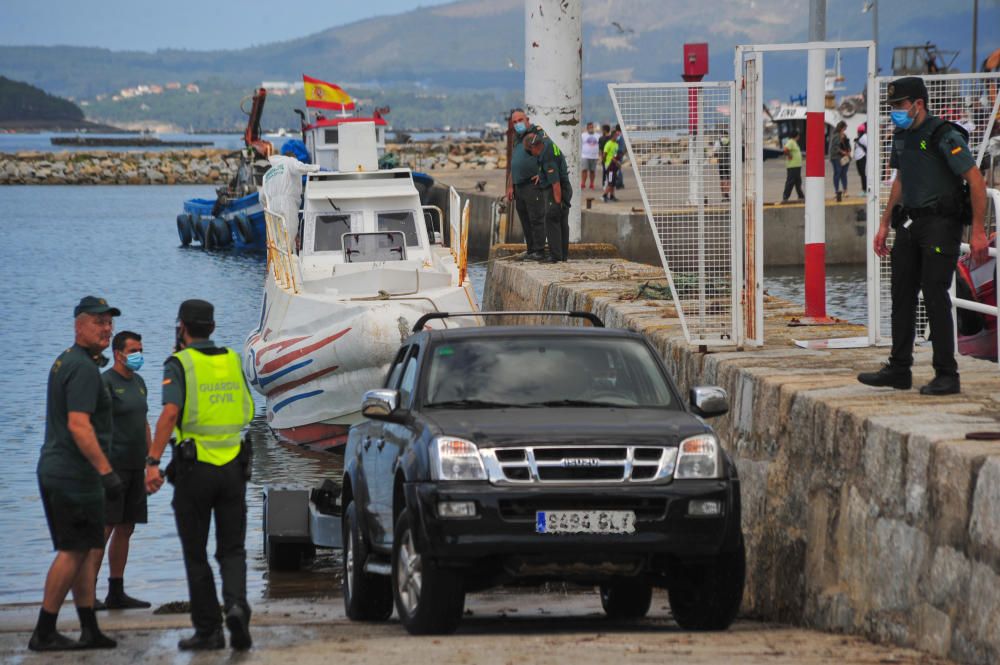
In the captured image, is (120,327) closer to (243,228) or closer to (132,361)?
(243,228)

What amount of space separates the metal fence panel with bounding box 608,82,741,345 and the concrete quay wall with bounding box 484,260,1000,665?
1.87ft

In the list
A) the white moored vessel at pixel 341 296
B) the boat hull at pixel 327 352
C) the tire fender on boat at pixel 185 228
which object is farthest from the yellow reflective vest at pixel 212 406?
the tire fender on boat at pixel 185 228

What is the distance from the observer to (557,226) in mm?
23125

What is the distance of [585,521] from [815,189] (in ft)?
21.2

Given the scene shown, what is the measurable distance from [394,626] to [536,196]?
13633 millimetres

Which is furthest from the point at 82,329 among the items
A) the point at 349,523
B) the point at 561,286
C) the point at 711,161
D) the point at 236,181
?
the point at 236,181

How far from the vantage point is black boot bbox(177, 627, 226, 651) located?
28.0 ft

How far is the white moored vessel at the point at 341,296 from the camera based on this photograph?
1934 centimetres

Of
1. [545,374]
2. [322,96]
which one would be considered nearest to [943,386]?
[545,374]

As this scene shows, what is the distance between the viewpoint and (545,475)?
27.0 feet

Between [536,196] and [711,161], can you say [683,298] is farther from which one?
[536,196]

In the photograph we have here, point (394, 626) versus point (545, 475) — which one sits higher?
point (545, 475)

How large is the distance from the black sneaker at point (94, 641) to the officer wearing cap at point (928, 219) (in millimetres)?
4711

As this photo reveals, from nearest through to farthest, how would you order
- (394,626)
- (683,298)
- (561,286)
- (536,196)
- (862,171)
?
(394,626) < (683,298) < (561,286) < (536,196) < (862,171)
